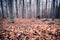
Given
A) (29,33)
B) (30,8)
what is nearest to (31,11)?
(30,8)

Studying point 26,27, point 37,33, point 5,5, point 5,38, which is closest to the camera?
point 5,38

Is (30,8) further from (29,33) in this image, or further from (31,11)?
(29,33)

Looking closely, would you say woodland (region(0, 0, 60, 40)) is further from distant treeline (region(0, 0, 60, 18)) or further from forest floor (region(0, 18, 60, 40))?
forest floor (region(0, 18, 60, 40))

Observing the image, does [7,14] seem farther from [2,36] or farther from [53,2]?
[53,2]

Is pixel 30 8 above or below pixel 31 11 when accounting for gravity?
above

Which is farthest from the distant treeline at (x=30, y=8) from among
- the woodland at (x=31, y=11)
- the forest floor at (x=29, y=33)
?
the forest floor at (x=29, y=33)

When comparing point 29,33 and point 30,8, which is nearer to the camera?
point 29,33

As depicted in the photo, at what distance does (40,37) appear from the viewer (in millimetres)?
3016

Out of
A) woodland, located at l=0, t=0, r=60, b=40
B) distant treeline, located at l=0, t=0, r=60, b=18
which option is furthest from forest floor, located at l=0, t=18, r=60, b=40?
distant treeline, located at l=0, t=0, r=60, b=18

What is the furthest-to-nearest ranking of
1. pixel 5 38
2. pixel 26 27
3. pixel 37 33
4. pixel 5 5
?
pixel 5 5 → pixel 26 27 → pixel 37 33 → pixel 5 38

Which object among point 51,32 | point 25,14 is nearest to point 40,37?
point 51,32

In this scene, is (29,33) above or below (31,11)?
below

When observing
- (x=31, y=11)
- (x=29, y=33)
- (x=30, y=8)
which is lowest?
(x=29, y=33)

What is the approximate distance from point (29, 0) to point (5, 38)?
2149mm
